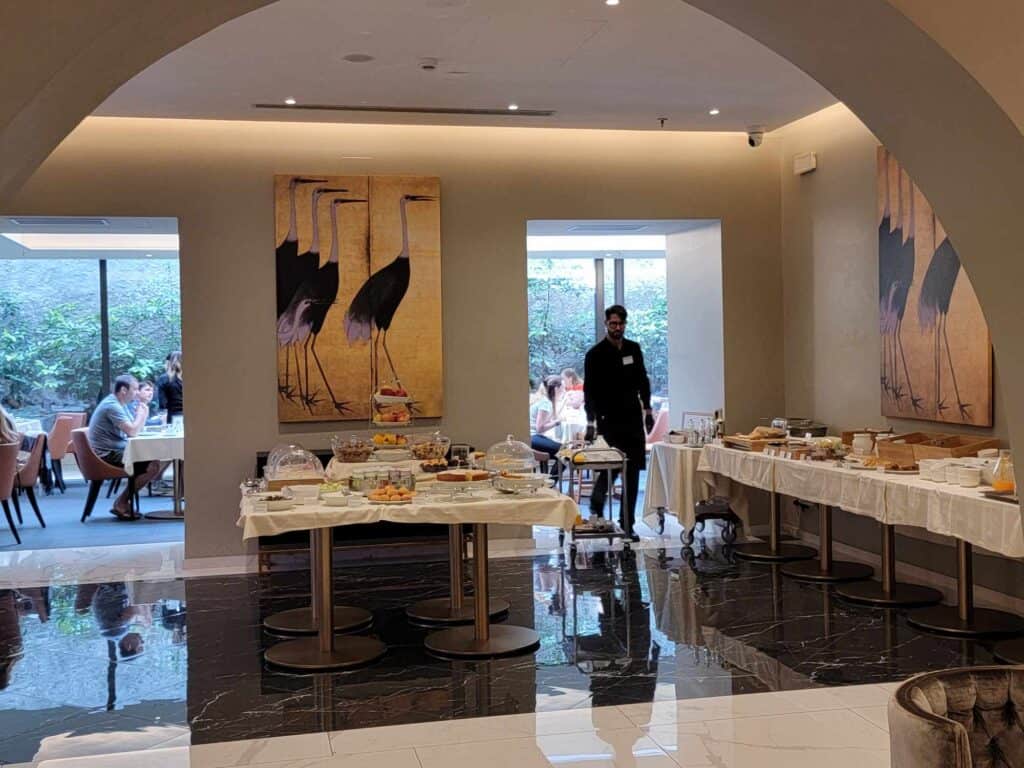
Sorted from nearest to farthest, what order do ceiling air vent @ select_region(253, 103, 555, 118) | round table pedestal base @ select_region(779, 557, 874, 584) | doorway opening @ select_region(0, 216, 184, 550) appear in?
round table pedestal base @ select_region(779, 557, 874, 584) → ceiling air vent @ select_region(253, 103, 555, 118) → doorway opening @ select_region(0, 216, 184, 550)

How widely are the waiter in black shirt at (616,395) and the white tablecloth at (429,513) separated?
3.25 metres

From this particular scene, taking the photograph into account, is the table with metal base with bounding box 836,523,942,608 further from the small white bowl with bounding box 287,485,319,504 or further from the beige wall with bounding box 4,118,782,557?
the small white bowl with bounding box 287,485,319,504

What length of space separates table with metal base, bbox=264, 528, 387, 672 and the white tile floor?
959 mm

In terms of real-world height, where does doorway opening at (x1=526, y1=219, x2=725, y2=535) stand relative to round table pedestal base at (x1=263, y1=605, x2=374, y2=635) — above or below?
above

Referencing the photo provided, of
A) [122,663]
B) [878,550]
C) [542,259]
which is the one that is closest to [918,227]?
[878,550]

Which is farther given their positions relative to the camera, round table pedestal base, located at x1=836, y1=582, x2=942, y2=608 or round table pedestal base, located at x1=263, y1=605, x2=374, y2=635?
round table pedestal base, located at x1=836, y1=582, x2=942, y2=608

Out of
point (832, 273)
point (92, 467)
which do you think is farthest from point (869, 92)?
point (92, 467)

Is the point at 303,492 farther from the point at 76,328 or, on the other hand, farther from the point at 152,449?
the point at 76,328

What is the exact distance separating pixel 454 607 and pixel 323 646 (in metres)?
1.09

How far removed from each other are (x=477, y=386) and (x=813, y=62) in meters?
6.01

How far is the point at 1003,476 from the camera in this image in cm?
537

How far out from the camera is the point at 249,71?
6.54 m

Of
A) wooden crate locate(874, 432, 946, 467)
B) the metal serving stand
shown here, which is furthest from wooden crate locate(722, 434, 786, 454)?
wooden crate locate(874, 432, 946, 467)

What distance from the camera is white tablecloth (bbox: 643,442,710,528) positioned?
825cm
